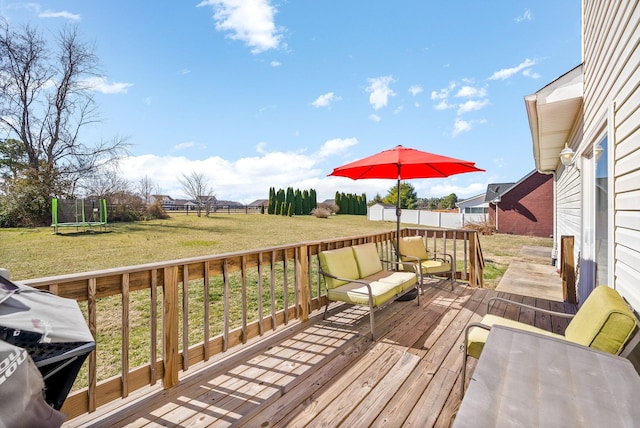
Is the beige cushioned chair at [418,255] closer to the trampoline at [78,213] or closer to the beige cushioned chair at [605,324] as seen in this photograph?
the beige cushioned chair at [605,324]

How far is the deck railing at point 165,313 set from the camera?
1.91 metres

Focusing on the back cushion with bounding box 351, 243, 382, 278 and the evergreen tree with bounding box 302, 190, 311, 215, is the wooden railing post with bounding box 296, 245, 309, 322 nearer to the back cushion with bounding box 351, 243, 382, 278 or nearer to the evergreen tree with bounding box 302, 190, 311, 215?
the back cushion with bounding box 351, 243, 382, 278

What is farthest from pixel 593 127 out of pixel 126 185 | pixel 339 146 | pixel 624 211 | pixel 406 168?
pixel 126 185

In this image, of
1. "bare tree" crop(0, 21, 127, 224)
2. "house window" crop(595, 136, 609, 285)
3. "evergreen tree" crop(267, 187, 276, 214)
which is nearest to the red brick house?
"house window" crop(595, 136, 609, 285)

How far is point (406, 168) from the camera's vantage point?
5055 millimetres

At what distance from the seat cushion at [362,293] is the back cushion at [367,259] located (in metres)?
0.37

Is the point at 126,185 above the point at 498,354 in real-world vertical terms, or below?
above

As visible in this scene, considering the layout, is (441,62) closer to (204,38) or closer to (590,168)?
(590,168)

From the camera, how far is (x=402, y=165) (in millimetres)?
4660

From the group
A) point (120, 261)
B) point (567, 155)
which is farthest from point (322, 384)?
point (120, 261)

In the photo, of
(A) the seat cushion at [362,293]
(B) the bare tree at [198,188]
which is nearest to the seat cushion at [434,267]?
(A) the seat cushion at [362,293]

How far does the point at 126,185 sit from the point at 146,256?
13.9 metres

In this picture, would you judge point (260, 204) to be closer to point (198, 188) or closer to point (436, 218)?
point (198, 188)

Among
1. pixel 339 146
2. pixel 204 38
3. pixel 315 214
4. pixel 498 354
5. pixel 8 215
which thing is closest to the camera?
pixel 498 354
